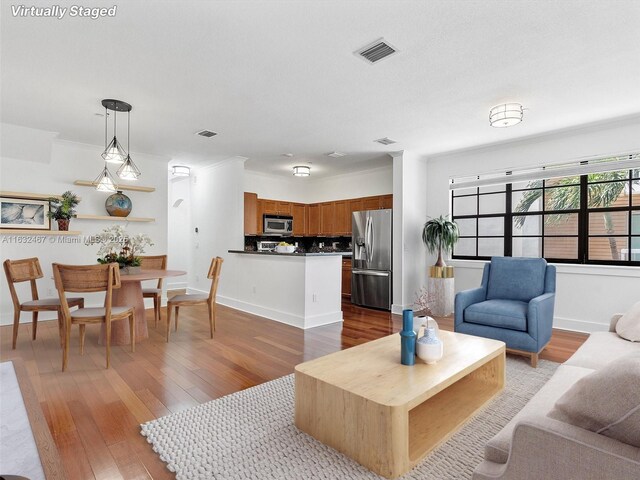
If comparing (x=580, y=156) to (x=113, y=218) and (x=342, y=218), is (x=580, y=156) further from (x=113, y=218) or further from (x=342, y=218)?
→ (x=113, y=218)

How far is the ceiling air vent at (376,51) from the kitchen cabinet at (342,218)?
462 centimetres

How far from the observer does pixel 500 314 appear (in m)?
3.29

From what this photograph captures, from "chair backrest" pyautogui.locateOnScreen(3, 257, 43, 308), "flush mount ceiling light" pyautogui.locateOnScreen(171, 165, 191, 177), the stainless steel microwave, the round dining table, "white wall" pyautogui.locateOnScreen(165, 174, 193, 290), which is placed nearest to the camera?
"chair backrest" pyautogui.locateOnScreen(3, 257, 43, 308)

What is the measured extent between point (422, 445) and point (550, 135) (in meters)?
4.42

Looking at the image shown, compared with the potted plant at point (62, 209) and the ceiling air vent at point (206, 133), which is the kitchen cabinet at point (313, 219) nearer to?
the ceiling air vent at point (206, 133)

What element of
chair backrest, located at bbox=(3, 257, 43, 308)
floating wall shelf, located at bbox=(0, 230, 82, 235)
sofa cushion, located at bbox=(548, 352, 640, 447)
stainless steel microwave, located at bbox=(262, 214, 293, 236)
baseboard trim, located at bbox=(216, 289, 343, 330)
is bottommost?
baseboard trim, located at bbox=(216, 289, 343, 330)

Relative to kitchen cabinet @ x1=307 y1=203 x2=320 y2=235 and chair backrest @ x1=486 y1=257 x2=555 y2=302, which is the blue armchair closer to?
chair backrest @ x1=486 y1=257 x2=555 y2=302

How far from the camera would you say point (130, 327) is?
11.9 ft

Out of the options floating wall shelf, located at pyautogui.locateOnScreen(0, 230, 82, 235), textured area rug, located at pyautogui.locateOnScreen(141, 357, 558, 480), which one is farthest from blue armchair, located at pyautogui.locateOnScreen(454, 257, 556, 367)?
floating wall shelf, located at pyautogui.locateOnScreen(0, 230, 82, 235)

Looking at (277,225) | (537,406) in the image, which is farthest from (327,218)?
(537,406)

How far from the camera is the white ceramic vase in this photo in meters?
2.11

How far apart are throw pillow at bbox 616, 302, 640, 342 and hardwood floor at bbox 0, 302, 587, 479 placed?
834 mm

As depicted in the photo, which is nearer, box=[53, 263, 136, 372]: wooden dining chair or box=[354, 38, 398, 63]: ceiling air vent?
box=[354, 38, 398, 63]: ceiling air vent

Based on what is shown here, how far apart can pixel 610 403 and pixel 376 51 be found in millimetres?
2484
